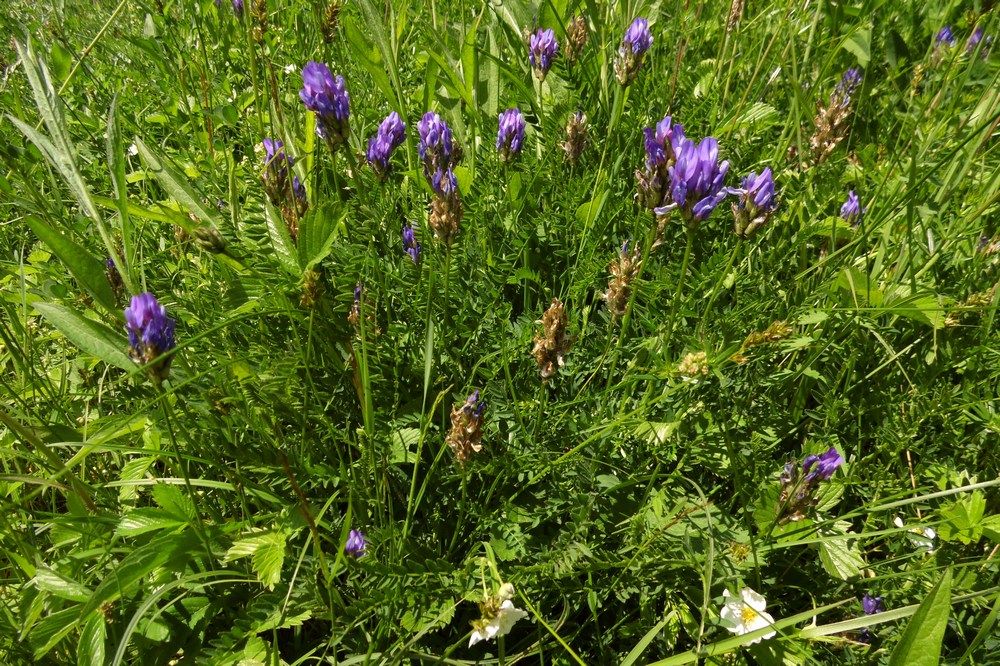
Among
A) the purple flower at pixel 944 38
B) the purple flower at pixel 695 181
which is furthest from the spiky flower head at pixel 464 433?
the purple flower at pixel 944 38

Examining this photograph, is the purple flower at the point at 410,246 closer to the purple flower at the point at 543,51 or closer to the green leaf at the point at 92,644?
the purple flower at the point at 543,51

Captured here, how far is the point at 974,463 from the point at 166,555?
1.71 m

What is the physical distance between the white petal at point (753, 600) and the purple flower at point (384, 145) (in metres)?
1.17

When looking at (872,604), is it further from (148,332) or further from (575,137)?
(148,332)

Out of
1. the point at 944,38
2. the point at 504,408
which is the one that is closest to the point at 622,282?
the point at 504,408

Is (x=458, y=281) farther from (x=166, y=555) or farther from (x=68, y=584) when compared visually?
(x=68, y=584)

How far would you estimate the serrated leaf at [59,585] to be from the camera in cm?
117

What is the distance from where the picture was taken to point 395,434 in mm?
1488

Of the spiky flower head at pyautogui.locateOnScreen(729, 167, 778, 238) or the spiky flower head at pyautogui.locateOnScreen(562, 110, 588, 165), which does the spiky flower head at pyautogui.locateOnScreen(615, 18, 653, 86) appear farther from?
the spiky flower head at pyautogui.locateOnScreen(729, 167, 778, 238)

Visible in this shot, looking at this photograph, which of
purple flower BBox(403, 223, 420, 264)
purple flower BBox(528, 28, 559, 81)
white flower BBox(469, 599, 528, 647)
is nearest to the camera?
white flower BBox(469, 599, 528, 647)

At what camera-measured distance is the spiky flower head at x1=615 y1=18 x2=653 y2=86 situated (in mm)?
1579

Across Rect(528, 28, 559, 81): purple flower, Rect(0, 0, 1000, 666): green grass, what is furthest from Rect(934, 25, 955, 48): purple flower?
Rect(528, 28, 559, 81): purple flower

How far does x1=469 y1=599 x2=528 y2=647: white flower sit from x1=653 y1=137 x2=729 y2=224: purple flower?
28.4 inches

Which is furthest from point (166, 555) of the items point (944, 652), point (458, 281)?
point (944, 652)
